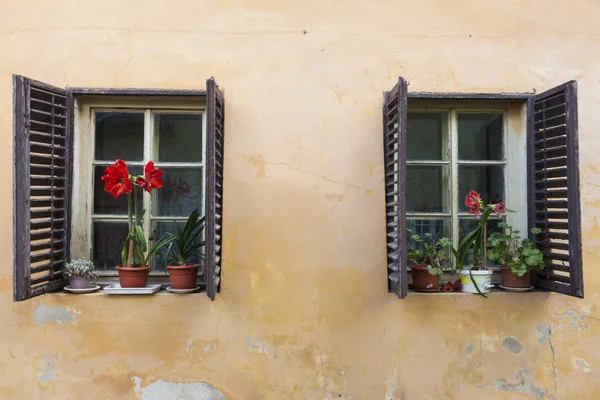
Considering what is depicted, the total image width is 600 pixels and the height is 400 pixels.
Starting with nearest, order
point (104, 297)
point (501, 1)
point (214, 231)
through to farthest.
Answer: point (214, 231), point (104, 297), point (501, 1)

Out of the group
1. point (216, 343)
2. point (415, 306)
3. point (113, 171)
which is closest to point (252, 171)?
point (113, 171)

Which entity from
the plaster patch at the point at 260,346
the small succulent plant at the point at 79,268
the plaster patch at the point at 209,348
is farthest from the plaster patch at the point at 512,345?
the small succulent plant at the point at 79,268

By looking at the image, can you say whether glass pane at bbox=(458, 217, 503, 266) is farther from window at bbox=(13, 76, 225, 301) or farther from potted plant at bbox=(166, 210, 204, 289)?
potted plant at bbox=(166, 210, 204, 289)

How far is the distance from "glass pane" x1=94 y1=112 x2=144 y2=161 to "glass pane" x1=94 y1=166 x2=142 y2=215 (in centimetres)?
9

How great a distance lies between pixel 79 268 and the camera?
291 centimetres

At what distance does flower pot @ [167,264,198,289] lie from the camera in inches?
115

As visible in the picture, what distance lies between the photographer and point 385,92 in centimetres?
307

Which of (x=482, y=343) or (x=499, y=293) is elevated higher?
(x=499, y=293)

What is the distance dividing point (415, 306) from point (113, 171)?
198 centimetres

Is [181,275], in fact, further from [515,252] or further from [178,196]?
[515,252]

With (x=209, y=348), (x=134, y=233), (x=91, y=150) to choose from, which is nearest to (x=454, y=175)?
(x=209, y=348)

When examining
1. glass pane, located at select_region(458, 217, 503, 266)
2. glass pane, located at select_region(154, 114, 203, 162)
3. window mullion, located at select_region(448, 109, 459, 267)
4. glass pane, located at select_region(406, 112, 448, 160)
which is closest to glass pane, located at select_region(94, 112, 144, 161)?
glass pane, located at select_region(154, 114, 203, 162)

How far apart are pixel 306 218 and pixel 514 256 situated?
51.1 inches

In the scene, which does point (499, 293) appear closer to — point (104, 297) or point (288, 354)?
point (288, 354)
